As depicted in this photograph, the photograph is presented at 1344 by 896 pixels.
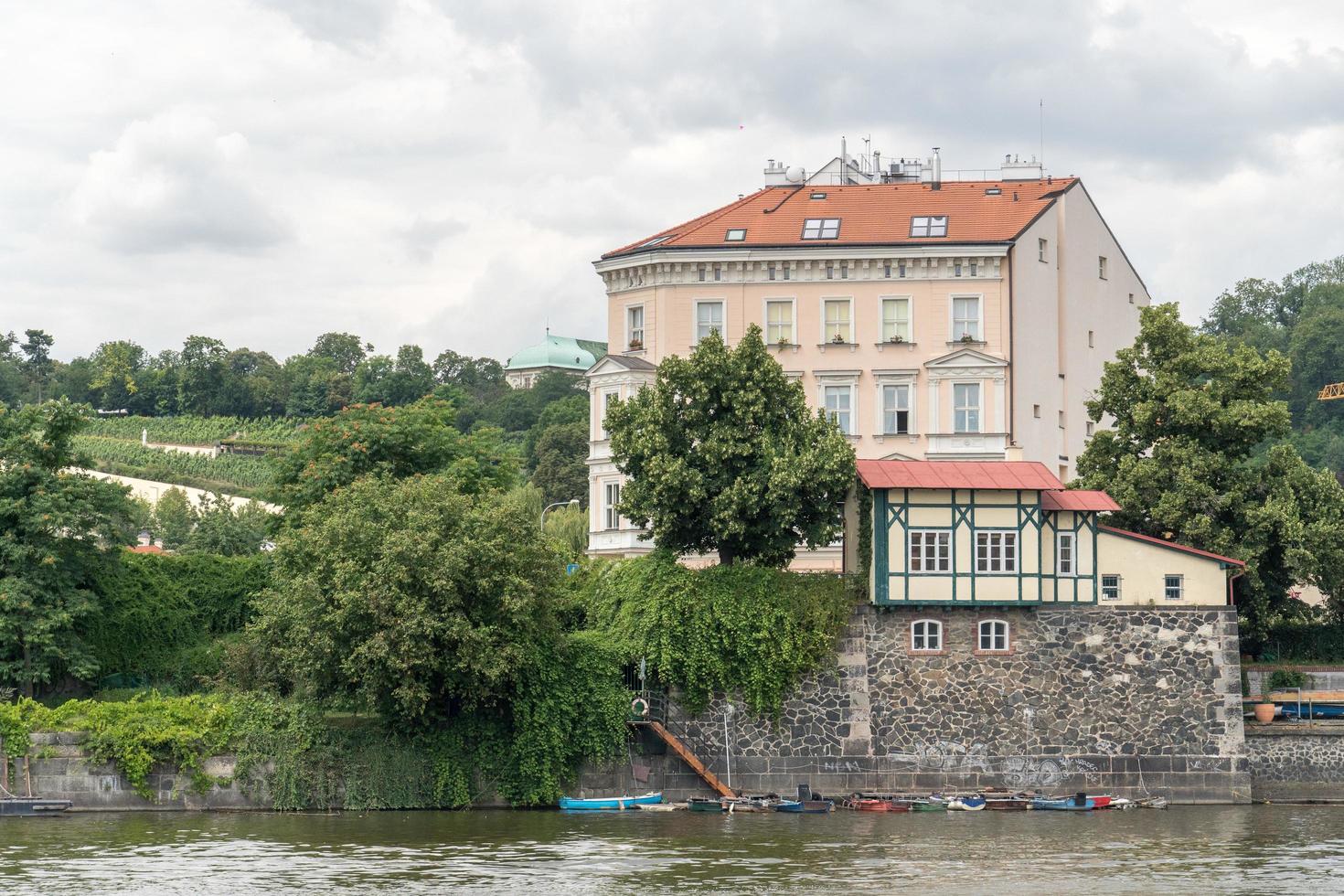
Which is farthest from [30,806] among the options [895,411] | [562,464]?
[562,464]

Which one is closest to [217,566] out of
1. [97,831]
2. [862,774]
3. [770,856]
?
[97,831]

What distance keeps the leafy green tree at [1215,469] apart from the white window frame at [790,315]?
12518 mm

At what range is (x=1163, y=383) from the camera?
5666 centimetres

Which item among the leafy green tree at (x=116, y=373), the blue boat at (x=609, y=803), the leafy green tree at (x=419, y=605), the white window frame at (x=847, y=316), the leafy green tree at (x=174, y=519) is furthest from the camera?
the leafy green tree at (x=116, y=373)

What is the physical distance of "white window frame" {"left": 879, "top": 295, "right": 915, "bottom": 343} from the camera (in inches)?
2601

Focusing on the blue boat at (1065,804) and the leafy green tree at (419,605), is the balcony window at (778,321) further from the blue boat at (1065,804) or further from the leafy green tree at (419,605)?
the blue boat at (1065,804)

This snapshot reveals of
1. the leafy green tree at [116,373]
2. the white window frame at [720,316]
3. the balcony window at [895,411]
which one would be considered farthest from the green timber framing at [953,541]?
the leafy green tree at [116,373]

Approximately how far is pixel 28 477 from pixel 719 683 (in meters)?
20.0

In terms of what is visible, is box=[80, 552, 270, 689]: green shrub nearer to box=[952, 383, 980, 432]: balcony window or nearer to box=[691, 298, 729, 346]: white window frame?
box=[691, 298, 729, 346]: white window frame

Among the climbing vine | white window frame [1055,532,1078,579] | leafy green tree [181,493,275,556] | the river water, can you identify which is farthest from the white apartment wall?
leafy green tree [181,493,275,556]

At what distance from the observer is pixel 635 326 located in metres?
67.9

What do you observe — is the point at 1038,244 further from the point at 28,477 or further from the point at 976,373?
the point at 28,477

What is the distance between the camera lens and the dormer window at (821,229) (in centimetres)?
6712

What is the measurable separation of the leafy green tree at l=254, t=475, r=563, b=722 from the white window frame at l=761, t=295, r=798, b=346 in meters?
18.9
